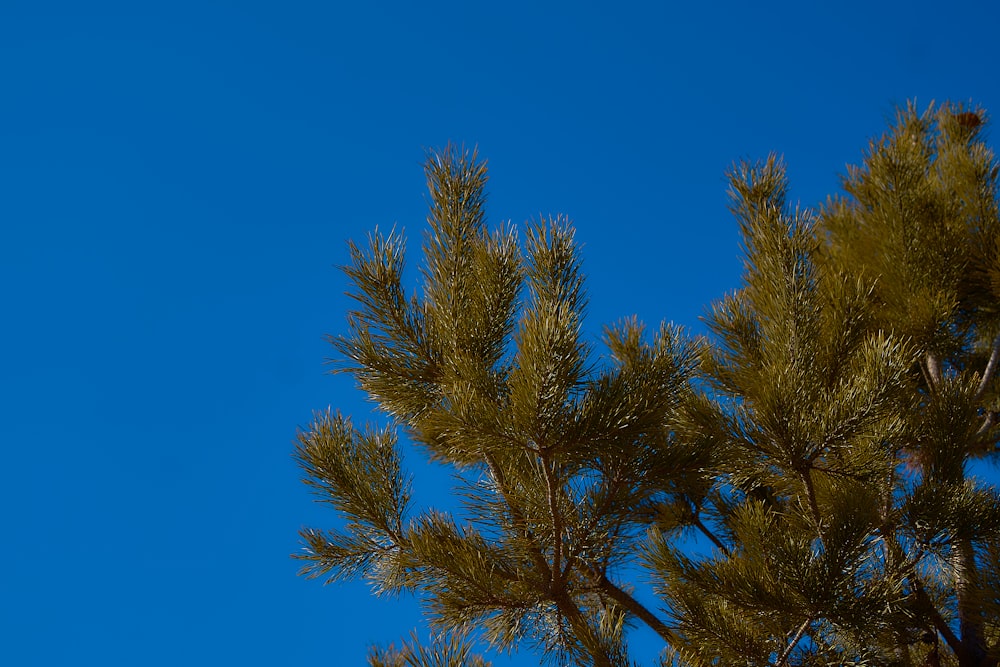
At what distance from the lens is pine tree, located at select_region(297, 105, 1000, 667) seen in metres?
2.44

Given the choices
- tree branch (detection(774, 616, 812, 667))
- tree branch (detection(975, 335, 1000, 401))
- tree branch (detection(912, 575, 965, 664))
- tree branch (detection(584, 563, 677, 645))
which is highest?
tree branch (detection(975, 335, 1000, 401))

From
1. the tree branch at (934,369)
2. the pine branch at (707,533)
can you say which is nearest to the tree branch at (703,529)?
the pine branch at (707,533)

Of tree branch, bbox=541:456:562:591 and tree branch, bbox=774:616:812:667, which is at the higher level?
tree branch, bbox=541:456:562:591

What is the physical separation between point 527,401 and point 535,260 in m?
0.36

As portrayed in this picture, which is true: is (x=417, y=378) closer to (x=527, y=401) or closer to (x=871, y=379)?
(x=527, y=401)

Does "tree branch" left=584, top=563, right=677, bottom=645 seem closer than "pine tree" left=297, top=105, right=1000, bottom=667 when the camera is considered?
No

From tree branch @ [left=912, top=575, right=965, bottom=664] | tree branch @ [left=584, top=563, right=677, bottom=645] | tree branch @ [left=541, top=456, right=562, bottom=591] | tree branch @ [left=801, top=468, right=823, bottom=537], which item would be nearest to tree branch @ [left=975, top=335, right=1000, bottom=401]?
tree branch @ [left=912, top=575, right=965, bottom=664]

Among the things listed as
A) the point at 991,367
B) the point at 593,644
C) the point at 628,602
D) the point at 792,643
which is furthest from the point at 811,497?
the point at 991,367

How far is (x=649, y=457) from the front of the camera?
2611mm

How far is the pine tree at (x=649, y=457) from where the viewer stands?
2438 mm

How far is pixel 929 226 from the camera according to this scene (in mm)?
3428

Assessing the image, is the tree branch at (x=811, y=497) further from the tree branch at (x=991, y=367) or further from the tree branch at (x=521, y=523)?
the tree branch at (x=991, y=367)

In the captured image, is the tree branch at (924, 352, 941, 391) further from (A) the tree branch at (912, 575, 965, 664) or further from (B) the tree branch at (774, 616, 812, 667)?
(B) the tree branch at (774, 616, 812, 667)

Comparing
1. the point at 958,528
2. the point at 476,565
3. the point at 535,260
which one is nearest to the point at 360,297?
the point at 535,260
